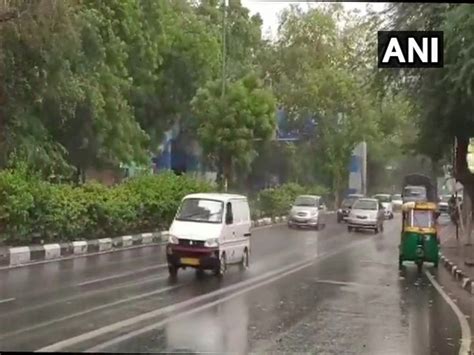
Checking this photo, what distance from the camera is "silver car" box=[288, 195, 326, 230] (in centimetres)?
2522

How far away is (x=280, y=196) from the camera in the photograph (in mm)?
24469

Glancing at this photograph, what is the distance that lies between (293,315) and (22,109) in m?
13.0

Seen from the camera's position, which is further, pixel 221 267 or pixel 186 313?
pixel 221 267

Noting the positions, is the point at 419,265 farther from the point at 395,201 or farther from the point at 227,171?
the point at 395,201

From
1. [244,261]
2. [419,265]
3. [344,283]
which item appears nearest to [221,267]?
[244,261]

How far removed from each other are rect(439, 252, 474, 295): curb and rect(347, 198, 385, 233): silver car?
363cm

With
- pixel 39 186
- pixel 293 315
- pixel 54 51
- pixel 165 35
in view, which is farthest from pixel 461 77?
pixel 165 35

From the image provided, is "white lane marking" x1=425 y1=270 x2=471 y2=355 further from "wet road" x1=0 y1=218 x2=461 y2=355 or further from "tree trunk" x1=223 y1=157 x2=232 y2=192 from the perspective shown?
"tree trunk" x1=223 y1=157 x2=232 y2=192

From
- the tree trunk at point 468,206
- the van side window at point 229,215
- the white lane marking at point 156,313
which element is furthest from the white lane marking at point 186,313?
the tree trunk at point 468,206

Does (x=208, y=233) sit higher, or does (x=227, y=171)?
(x=227, y=171)

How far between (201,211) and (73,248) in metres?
4.73

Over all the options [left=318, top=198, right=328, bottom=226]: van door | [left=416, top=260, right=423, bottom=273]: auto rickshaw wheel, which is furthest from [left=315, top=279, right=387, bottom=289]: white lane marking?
[left=318, top=198, right=328, bottom=226]: van door

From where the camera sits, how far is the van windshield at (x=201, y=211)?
16.5 metres

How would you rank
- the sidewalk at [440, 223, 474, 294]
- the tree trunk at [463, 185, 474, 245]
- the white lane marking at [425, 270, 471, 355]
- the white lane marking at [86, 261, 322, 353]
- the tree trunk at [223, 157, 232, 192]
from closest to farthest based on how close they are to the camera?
1. the white lane marking at [86, 261, 322, 353]
2. the white lane marking at [425, 270, 471, 355]
3. the sidewalk at [440, 223, 474, 294]
4. the tree trunk at [223, 157, 232, 192]
5. the tree trunk at [463, 185, 474, 245]
